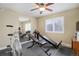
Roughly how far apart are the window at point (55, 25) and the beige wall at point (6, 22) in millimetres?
628

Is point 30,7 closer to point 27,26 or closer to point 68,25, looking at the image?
point 27,26

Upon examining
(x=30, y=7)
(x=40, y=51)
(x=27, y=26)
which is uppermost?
(x=30, y=7)

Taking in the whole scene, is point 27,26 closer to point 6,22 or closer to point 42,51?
point 6,22

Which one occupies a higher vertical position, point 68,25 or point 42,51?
point 68,25

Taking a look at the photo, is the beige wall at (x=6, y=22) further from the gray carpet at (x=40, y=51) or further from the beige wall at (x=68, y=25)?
the beige wall at (x=68, y=25)

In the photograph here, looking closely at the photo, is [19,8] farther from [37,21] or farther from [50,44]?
[50,44]

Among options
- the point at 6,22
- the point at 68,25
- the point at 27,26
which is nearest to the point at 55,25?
the point at 68,25

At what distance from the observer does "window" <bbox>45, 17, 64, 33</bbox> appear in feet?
5.73

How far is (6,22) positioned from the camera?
1691 millimetres

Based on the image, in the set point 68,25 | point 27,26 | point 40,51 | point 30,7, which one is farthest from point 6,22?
point 68,25

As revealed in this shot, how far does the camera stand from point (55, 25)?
5.83 ft

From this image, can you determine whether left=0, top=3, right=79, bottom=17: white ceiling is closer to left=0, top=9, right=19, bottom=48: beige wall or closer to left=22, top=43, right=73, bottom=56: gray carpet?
left=0, top=9, right=19, bottom=48: beige wall

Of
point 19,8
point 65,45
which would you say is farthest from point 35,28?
point 65,45

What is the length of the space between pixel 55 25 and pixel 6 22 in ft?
3.08
